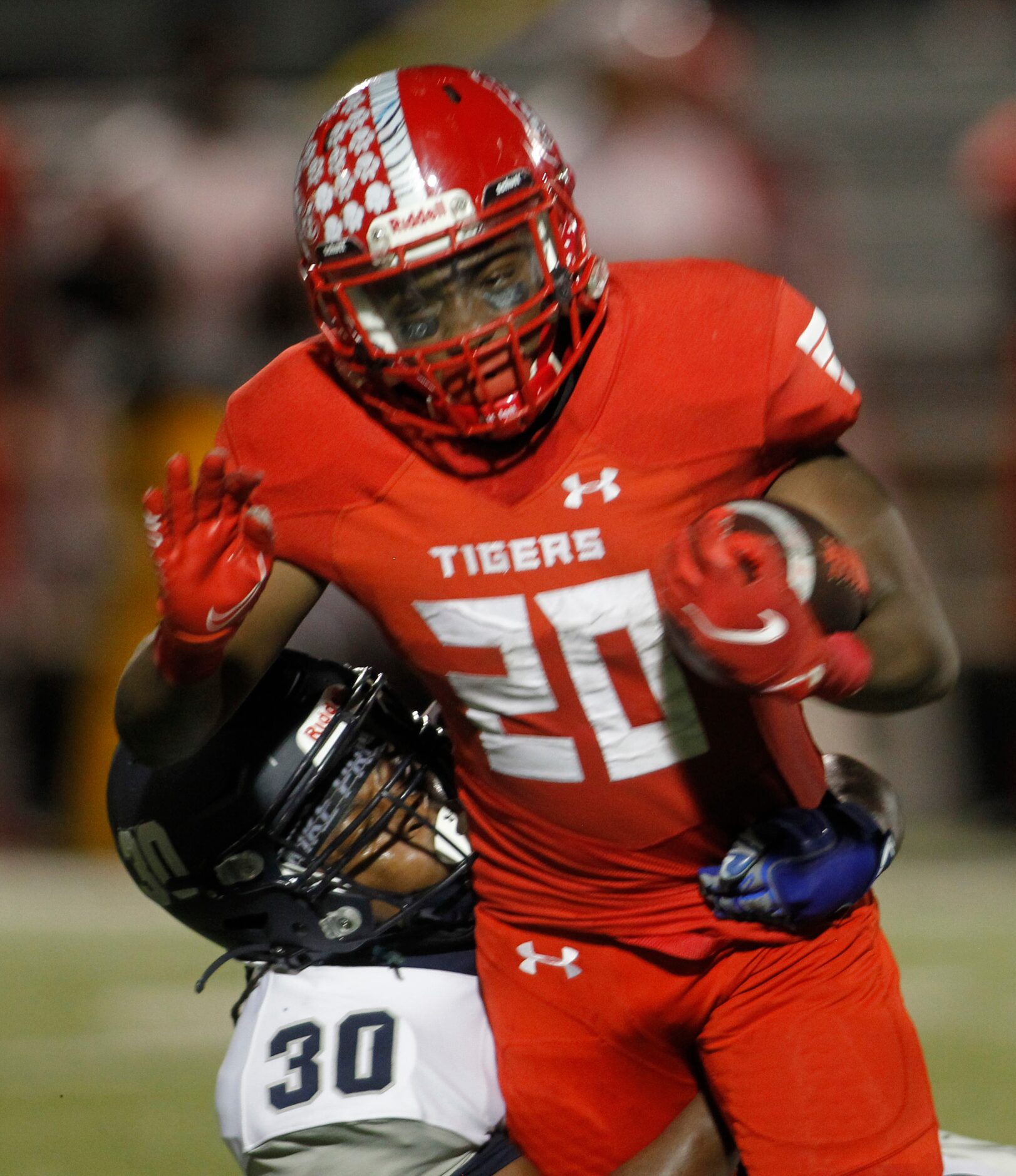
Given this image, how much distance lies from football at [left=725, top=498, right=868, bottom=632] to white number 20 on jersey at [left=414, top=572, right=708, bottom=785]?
19cm

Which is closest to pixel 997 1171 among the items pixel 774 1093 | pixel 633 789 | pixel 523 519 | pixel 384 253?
pixel 774 1093

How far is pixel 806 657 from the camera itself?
1847 mm

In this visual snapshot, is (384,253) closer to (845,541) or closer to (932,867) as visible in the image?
(845,541)

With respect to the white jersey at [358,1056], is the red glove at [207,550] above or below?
above

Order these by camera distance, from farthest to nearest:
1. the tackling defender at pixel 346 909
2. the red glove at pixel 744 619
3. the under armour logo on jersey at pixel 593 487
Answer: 1. the tackling defender at pixel 346 909
2. the under armour logo on jersey at pixel 593 487
3. the red glove at pixel 744 619

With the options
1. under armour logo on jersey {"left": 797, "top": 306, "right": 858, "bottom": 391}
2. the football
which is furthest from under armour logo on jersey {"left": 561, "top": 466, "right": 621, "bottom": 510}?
under armour logo on jersey {"left": 797, "top": 306, "right": 858, "bottom": 391}

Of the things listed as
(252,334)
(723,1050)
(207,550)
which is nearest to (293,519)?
(207,550)

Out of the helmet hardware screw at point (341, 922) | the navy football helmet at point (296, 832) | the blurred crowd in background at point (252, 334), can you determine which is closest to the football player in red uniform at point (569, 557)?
the navy football helmet at point (296, 832)

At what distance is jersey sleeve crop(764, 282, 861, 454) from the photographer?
80.6 inches

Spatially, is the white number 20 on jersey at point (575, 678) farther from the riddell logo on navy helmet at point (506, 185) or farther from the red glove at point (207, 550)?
the riddell logo on navy helmet at point (506, 185)

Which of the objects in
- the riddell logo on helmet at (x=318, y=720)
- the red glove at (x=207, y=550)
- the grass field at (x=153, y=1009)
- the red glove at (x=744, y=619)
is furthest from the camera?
the grass field at (x=153, y=1009)

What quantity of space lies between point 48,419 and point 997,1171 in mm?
4172

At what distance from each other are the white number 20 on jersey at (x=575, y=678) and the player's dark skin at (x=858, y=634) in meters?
0.19

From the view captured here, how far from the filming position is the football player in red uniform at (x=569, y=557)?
2025 millimetres
